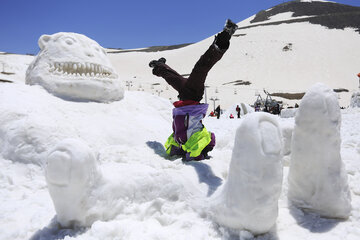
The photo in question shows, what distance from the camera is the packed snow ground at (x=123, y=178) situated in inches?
66.6

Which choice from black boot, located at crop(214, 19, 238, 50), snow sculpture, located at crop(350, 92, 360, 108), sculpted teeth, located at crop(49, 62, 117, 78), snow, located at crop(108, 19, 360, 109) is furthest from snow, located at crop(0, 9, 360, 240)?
snow, located at crop(108, 19, 360, 109)

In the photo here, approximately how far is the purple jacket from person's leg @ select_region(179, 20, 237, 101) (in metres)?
0.11

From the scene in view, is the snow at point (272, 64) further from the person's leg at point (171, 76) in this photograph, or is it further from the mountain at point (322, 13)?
the person's leg at point (171, 76)

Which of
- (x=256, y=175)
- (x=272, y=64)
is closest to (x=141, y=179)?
(x=256, y=175)

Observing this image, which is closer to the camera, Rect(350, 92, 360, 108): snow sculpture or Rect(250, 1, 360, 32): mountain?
Rect(350, 92, 360, 108): snow sculpture

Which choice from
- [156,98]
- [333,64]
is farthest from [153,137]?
[333,64]

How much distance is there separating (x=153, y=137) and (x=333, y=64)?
28346 millimetres

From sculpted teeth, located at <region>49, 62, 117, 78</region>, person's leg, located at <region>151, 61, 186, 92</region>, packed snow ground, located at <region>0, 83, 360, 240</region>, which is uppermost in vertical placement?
sculpted teeth, located at <region>49, 62, 117, 78</region>

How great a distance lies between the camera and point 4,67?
17.2m

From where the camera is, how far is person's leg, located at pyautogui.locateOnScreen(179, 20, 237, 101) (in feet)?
7.16

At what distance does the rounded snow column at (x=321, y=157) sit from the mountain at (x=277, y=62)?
17.0m

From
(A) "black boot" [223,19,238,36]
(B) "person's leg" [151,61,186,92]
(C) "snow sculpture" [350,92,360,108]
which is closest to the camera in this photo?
(A) "black boot" [223,19,238,36]

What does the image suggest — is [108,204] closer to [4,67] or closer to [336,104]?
[336,104]

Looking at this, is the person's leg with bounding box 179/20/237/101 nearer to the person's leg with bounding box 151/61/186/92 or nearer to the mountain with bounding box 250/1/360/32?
the person's leg with bounding box 151/61/186/92
